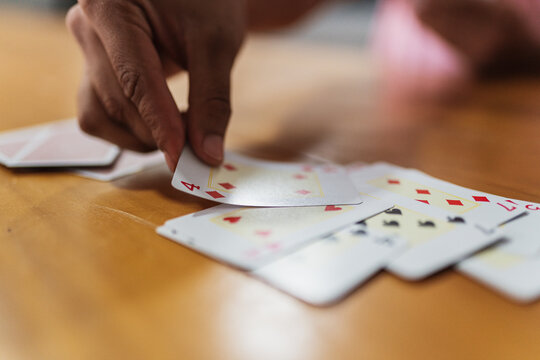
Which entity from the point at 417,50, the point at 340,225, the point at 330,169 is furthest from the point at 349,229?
the point at 417,50

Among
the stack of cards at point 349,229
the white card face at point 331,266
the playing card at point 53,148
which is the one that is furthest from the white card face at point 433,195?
the playing card at point 53,148

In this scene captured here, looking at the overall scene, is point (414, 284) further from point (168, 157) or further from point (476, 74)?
point (476, 74)

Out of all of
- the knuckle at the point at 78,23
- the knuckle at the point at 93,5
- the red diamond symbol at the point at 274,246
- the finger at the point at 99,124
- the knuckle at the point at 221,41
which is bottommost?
the finger at the point at 99,124

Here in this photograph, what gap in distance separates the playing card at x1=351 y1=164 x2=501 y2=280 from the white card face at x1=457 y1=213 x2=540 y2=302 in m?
0.01

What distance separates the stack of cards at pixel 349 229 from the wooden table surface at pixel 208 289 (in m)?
0.02

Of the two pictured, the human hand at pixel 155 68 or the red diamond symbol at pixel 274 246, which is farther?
the human hand at pixel 155 68

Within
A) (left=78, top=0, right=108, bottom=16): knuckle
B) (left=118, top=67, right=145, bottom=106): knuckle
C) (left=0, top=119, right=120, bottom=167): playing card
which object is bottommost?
(left=0, top=119, right=120, bottom=167): playing card

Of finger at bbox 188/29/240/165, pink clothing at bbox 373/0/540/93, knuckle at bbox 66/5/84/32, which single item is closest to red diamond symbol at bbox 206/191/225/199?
finger at bbox 188/29/240/165

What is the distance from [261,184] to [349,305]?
307 millimetres

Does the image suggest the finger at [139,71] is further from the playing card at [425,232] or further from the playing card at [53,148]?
the playing card at [425,232]

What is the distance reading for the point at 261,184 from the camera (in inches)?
29.5

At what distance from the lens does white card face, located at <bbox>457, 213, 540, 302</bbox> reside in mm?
497

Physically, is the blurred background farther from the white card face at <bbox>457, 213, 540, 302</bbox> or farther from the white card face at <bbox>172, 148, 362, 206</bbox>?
the white card face at <bbox>457, 213, 540, 302</bbox>

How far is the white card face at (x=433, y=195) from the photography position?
639 mm
